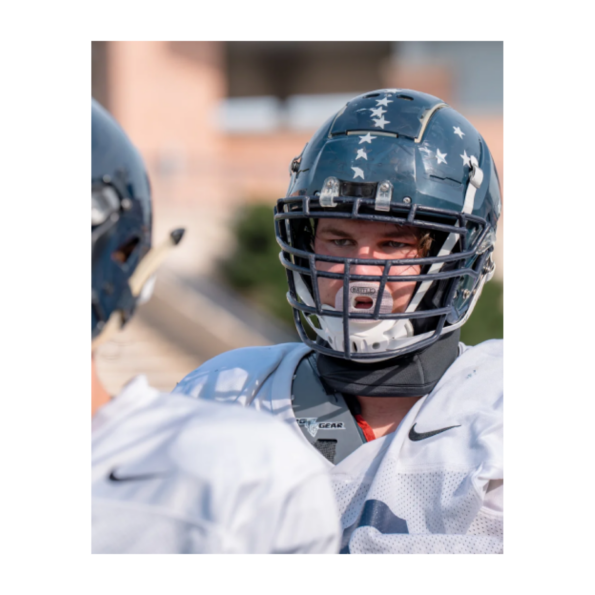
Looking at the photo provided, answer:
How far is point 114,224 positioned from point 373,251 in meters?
0.79

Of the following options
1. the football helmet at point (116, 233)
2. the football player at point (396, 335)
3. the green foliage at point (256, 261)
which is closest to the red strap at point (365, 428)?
the football player at point (396, 335)

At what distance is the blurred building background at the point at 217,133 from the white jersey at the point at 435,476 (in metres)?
3.54

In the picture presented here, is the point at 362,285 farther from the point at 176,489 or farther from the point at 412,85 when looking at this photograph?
the point at 412,85

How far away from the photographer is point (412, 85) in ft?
30.6

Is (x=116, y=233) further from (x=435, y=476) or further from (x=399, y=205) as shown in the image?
(x=435, y=476)

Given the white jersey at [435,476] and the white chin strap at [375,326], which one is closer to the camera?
the white jersey at [435,476]

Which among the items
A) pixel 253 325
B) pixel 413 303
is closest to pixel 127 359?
pixel 253 325

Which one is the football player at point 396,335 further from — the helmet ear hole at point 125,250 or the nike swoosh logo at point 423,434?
the helmet ear hole at point 125,250

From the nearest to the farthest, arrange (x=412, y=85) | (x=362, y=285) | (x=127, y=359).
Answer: (x=362, y=285) < (x=127, y=359) < (x=412, y=85)

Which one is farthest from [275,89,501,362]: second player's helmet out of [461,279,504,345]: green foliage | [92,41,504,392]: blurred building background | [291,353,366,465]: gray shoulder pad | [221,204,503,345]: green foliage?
[221,204,503,345]: green foliage

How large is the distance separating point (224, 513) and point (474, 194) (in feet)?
3.91

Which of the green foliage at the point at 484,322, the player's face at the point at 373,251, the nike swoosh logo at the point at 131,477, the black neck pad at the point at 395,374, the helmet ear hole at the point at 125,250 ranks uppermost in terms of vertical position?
the helmet ear hole at the point at 125,250

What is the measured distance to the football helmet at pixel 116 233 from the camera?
123 cm
